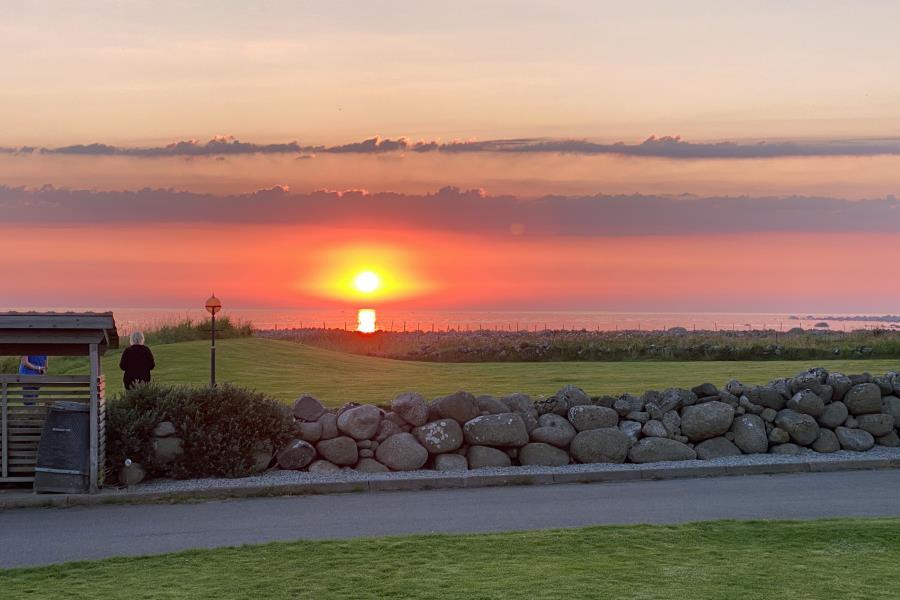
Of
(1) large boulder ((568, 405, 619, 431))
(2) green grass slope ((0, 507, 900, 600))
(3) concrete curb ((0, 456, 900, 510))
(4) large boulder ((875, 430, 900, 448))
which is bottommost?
(2) green grass slope ((0, 507, 900, 600))

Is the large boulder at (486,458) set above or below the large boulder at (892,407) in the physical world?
below

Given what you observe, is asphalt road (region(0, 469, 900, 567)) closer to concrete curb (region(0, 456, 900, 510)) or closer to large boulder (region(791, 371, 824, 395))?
concrete curb (region(0, 456, 900, 510))

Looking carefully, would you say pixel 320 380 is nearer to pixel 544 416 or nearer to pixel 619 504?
pixel 544 416

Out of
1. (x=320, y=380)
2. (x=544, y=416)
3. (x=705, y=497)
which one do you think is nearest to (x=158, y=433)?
(x=544, y=416)

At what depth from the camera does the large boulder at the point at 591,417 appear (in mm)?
16266

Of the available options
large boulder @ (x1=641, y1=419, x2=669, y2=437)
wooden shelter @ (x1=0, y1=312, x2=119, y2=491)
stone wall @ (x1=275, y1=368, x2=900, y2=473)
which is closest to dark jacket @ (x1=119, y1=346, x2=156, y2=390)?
wooden shelter @ (x1=0, y1=312, x2=119, y2=491)

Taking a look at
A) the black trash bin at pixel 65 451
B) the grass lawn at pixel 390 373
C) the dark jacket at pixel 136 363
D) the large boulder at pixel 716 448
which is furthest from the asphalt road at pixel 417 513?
the grass lawn at pixel 390 373

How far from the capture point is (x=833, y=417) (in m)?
17.1

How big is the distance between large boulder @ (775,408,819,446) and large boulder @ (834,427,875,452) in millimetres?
425

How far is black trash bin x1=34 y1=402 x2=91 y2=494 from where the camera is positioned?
1386cm

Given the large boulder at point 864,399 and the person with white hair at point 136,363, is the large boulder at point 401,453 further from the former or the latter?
the large boulder at point 864,399

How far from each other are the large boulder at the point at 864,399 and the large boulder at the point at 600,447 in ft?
12.9

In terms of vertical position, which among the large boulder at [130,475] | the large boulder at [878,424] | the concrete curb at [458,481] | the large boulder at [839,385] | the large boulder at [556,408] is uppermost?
the large boulder at [839,385]

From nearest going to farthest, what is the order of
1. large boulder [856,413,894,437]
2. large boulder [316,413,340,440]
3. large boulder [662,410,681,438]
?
large boulder [316,413,340,440] → large boulder [662,410,681,438] → large boulder [856,413,894,437]
